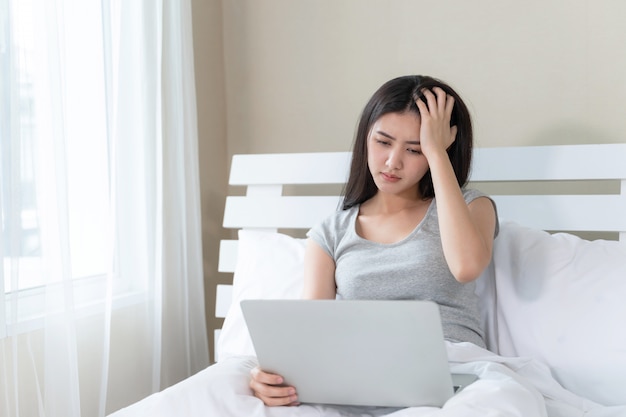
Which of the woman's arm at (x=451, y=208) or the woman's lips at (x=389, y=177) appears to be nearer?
the woman's arm at (x=451, y=208)

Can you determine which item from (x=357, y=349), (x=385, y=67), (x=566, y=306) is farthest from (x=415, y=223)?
(x=385, y=67)

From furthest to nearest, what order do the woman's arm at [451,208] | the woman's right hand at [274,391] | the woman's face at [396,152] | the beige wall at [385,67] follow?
the beige wall at [385,67], the woman's face at [396,152], the woman's arm at [451,208], the woman's right hand at [274,391]

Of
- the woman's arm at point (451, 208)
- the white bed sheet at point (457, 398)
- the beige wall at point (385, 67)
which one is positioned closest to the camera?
the white bed sheet at point (457, 398)

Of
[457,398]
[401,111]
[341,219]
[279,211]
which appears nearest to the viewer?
[457,398]

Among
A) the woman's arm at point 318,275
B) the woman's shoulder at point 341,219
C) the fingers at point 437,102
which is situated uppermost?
the fingers at point 437,102

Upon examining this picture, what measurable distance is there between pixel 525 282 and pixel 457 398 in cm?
56

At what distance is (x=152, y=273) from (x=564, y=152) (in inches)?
44.7

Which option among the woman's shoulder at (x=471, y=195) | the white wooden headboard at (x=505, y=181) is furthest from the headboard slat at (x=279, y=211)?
the woman's shoulder at (x=471, y=195)

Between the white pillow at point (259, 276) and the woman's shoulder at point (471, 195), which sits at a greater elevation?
the woman's shoulder at point (471, 195)

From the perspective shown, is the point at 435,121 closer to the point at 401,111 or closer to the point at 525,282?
the point at 401,111

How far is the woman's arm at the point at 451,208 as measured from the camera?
139 cm

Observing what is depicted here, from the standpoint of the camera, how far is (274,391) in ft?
3.93

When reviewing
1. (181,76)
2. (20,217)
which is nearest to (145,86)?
(181,76)

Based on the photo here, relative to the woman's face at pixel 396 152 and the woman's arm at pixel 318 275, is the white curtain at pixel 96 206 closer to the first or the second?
the woman's arm at pixel 318 275
